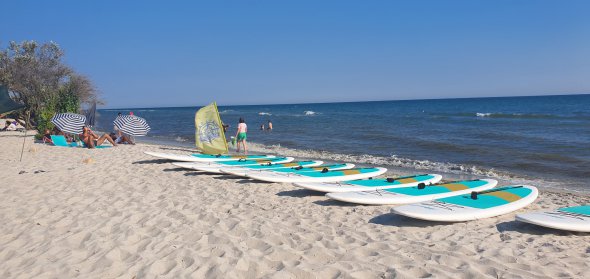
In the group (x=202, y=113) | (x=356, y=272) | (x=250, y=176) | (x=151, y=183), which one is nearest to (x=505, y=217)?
(x=356, y=272)

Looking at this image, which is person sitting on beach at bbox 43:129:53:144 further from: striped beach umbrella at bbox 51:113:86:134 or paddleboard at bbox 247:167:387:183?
paddleboard at bbox 247:167:387:183

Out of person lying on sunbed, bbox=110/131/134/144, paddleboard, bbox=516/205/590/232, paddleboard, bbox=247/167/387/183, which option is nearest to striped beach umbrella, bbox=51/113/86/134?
person lying on sunbed, bbox=110/131/134/144

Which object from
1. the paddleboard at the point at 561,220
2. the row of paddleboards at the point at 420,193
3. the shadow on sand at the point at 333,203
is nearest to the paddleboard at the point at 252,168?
the row of paddleboards at the point at 420,193

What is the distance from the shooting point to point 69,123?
1532 cm

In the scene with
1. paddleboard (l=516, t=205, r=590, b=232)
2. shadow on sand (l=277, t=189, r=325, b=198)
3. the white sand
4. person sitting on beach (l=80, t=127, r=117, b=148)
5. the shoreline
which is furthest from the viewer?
person sitting on beach (l=80, t=127, r=117, b=148)

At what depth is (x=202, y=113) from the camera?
11.3 metres

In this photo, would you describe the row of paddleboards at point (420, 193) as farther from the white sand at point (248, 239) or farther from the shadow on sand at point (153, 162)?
the shadow on sand at point (153, 162)

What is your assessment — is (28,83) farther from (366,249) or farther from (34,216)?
(366,249)

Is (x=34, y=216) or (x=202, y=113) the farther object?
(x=202, y=113)

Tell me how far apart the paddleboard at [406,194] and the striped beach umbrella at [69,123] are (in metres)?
12.5

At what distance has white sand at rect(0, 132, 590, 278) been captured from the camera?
3.80 meters

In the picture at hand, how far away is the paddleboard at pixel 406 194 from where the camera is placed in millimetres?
6230

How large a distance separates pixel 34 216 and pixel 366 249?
468 centimetres

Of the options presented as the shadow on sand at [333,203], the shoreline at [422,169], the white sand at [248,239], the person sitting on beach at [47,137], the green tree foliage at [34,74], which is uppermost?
the green tree foliage at [34,74]
